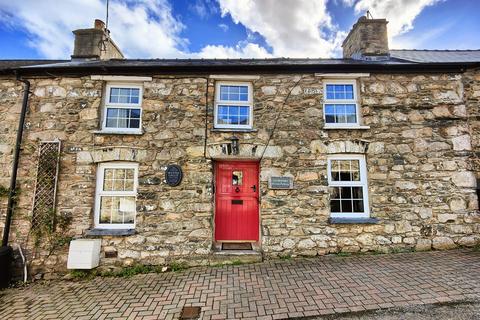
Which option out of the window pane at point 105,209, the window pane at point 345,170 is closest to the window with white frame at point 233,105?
the window pane at point 345,170

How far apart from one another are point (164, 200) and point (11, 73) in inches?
206

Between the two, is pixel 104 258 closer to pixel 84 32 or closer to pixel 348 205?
pixel 348 205

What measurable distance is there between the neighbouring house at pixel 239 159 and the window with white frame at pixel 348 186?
28 millimetres

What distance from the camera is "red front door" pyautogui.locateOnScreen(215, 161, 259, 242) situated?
6605 mm

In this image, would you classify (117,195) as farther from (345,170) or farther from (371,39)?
(371,39)

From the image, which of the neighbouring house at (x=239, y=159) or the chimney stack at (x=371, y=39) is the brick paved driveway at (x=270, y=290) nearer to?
the neighbouring house at (x=239, y=159)

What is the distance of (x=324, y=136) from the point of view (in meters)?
6.36

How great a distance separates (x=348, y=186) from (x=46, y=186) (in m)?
7.50

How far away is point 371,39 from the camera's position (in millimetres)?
7758

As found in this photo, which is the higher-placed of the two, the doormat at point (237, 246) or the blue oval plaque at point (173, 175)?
the blue oval plaque at point (173, 175)

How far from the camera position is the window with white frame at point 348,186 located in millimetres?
6285

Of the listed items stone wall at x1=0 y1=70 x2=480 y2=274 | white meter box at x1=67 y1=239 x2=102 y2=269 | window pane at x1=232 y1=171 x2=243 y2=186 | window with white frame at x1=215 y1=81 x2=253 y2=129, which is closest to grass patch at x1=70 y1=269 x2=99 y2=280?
white meter box at x1=67 y1=239 x2=102 y2=269

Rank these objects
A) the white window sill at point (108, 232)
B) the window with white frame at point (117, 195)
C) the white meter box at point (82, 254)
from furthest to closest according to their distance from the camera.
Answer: the window with white frame at point (117, 195) → the white window sill at point (108, 232) → the white meter box at point (82, 254)

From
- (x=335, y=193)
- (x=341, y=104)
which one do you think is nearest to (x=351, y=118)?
(x=341, y=104)
